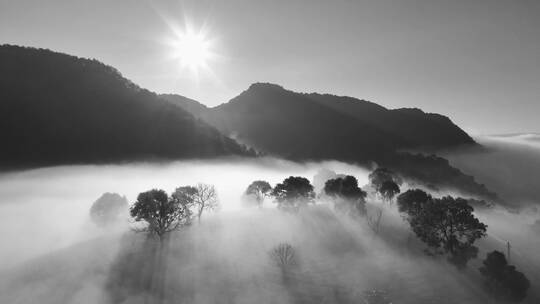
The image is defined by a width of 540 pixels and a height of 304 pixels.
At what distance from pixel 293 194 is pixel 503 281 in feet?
202

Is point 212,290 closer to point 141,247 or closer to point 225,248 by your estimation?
point 225,248

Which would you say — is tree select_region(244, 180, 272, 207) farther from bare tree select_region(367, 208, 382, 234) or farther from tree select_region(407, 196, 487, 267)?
tree select_region(407, 196, 487, 267)

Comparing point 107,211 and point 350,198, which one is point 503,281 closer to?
point 350,198

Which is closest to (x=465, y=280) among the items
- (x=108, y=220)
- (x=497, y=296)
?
(x=497, y=296)

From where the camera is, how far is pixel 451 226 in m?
74.1

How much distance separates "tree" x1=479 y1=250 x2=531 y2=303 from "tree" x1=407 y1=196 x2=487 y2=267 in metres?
6.04

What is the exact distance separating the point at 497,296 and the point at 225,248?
6248cm

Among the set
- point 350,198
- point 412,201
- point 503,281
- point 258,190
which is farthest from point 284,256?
point 258,190

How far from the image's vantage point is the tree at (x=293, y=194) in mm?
108500

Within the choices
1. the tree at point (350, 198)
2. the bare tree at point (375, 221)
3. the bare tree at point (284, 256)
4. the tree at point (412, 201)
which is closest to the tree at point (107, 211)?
the bare tree at point (284, 256)

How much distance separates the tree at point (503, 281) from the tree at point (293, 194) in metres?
55.7

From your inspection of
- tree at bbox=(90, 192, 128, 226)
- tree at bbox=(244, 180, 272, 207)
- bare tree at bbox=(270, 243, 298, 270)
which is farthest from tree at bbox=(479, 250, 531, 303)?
tree at bbox=(90, 192, 128, 226)

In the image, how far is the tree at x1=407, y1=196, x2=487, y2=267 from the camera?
240 ft

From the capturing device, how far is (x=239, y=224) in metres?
100
